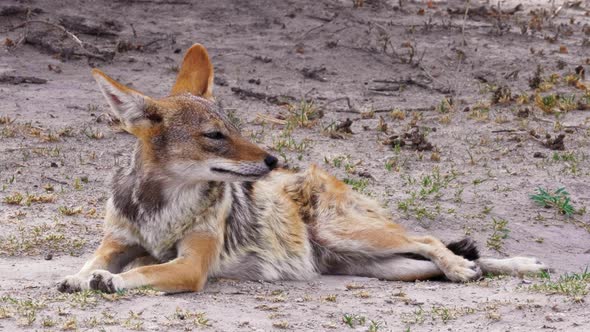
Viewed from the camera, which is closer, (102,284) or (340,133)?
(102,284)

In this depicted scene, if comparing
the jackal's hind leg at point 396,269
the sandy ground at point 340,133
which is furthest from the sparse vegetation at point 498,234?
the jackal's hind leg at point 396,269

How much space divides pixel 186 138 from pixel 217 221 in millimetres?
617

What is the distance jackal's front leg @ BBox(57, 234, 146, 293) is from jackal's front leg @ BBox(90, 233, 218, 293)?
0.22 m

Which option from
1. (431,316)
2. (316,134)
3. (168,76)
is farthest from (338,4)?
(431,316)

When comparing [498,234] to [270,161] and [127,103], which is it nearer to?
[270,161]

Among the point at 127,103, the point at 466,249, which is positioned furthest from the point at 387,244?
the point at 127,103

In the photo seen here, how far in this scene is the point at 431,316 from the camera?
6195 millimetres

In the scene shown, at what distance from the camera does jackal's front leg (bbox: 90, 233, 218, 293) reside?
6383 mm

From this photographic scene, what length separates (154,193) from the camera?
23.2ft

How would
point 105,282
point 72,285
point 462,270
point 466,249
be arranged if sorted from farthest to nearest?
point 466,249
point 462,270
point 72,285
point 105,282

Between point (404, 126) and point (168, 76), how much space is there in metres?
3.00

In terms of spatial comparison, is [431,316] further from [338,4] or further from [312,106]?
[338,4]

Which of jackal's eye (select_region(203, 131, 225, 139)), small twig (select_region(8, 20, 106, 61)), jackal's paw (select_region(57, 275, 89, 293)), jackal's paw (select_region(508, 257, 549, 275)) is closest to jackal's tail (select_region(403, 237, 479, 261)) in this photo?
jackal's paw (select_region(508, 257, 549, 275))

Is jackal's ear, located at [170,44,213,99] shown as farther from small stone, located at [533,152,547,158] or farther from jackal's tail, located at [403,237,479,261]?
small stone, located at [533,152,547,158]
